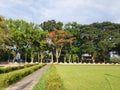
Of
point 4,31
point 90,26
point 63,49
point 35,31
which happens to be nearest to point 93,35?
point 90,26

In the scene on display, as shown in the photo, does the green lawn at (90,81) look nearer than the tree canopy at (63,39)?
Yes

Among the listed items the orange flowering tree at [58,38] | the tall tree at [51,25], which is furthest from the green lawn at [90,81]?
the tall tree at [51,25]

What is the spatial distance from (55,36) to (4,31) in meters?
22.7

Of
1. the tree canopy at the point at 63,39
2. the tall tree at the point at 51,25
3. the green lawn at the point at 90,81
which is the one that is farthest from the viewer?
the tall tree at the point at 51,25

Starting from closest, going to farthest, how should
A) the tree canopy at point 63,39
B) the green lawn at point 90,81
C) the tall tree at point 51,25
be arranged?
the green lawn at point 90,81 < the tree canopy at point 63,39 < the tall tree at point 51,25

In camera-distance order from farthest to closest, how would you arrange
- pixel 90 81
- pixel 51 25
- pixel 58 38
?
pixel 51 25 < pixel 58 38 < pixel 90 81

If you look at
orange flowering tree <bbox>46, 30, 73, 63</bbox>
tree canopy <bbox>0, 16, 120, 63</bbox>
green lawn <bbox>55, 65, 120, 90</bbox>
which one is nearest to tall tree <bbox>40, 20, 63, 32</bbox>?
tree canopy <bbox>0, 16, 120, 63</bbox>

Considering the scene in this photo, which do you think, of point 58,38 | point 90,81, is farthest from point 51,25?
point 90,81

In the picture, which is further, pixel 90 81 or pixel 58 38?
pixel 58 38

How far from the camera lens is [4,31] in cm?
4116

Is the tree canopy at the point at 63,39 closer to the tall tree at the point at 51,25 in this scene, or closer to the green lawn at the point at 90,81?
the tall tree at the point at 51,25

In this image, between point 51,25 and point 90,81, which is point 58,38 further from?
point 90,81

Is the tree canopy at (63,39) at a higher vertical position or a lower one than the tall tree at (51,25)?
lower

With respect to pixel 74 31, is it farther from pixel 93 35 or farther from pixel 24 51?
pixel 24 51
